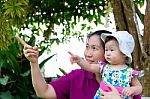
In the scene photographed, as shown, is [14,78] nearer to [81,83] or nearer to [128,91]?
[81,83]

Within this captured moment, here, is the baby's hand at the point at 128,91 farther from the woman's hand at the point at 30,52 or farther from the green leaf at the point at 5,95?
the green leaf at the point at 5,95

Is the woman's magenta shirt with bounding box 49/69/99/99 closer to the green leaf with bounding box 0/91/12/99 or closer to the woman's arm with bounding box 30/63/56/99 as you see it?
the woman's arm with bounding box 30/63/56/99

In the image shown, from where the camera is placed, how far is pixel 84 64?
2543 mm

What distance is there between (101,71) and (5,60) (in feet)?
5.62

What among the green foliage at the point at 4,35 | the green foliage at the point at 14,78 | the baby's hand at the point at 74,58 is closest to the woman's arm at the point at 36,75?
the baby's hand at the point at 74,58

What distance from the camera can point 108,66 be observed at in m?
2.66

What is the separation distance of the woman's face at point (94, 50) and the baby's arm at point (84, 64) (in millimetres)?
55

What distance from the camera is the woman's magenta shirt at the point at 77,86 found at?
108 inches

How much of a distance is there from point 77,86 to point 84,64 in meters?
0.28

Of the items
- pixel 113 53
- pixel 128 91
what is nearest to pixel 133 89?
pixel 128 91

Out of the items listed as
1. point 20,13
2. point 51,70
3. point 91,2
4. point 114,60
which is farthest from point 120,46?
point 51,70

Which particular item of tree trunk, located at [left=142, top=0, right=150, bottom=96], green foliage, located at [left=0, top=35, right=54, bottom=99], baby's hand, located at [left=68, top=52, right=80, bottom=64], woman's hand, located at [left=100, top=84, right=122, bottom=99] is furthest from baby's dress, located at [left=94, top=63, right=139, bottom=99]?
green foliage, located at [left=0, top=35, right=54, bottom=99]

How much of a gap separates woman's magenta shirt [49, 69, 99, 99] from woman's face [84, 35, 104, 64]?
5.7 inches

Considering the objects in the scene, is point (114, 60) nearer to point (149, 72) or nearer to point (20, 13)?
point (149, 72)
